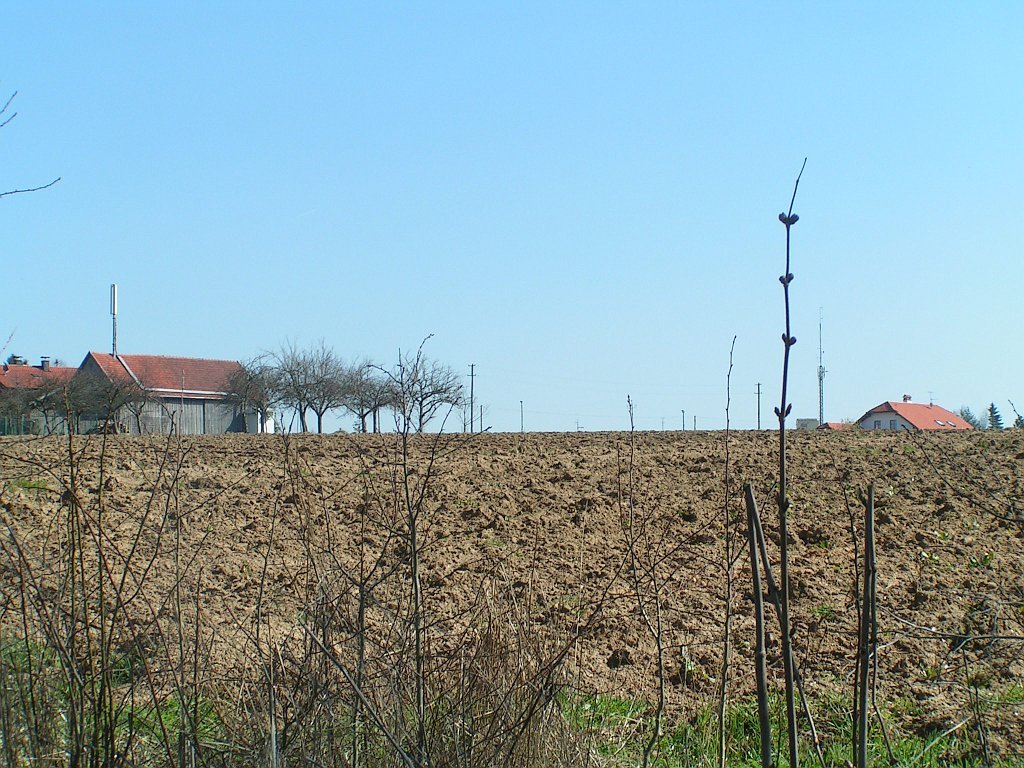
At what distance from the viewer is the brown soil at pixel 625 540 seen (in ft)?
18.8

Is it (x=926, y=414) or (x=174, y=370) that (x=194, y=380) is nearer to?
(x=174, y=370)

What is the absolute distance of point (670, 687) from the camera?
6605mm

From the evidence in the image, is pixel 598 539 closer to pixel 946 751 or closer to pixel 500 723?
pixel 946 751

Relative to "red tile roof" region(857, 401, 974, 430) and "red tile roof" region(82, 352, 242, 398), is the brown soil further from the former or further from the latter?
"red tile roof" region(82, 352, 242, 398)

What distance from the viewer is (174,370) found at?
5197 cm

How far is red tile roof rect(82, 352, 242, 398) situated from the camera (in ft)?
165

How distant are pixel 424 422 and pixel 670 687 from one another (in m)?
3.63

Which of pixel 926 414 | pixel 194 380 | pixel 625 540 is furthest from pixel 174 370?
pixel 625 540

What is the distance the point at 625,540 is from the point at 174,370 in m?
48.2

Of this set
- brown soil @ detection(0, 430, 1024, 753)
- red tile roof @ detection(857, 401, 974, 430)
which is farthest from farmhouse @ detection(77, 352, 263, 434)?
brown soil @ detection(0, 430, 1024, 753)

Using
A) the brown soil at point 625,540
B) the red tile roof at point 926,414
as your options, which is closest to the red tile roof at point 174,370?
the red tile roof at point 926,414

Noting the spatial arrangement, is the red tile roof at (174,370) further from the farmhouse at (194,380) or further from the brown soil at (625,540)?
the brown soil at (625,540)

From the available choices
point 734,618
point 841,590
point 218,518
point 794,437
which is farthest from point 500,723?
point 794,437

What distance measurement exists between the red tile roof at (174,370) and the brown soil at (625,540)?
3736 centimetres
